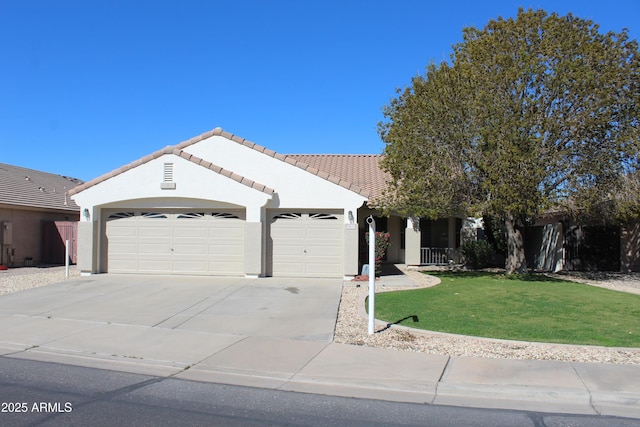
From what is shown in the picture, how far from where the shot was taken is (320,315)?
426 inches

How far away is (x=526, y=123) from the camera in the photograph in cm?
1495

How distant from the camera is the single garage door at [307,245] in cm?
1695

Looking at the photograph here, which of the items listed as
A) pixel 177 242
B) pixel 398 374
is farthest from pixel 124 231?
pixel 398 374

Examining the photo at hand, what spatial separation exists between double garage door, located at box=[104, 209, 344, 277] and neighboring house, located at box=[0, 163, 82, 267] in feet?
22.6

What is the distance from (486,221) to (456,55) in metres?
Result: 9.02

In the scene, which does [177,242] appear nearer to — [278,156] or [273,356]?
[278,156]

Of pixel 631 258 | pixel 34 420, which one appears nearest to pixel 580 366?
pixel 34 420

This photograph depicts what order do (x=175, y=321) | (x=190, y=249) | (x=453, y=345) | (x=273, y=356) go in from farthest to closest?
(x=190, y=249) → (x=175, y=321) → (x=453, y=345) → (x=273, y=356)

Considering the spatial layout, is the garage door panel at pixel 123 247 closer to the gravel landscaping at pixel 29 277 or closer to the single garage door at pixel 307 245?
the gravel landscaping at pixel 29 277

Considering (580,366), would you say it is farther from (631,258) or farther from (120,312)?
(631,258)

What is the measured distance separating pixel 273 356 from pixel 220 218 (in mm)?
10032

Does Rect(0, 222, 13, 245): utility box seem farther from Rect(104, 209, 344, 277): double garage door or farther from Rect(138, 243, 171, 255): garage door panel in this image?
Rect(138, 243, 171, 255): garage door panel

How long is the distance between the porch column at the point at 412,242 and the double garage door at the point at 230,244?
5732 millimetres

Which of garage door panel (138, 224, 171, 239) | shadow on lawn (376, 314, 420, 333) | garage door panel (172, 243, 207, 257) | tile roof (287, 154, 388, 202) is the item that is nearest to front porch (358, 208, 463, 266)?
tile roof (287, 154, 388, 202)
